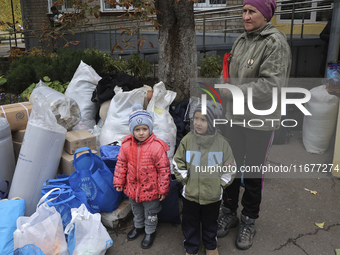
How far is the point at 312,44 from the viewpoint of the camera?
710 cm

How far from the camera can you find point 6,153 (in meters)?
3.13

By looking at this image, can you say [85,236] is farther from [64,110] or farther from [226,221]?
[64,110]

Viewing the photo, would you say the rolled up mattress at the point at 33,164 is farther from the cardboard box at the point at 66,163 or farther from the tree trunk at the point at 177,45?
the tree trunk at the point at 177,45

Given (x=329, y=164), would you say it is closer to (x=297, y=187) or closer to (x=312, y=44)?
(x=297, y=187)

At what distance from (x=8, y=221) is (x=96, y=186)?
74cm

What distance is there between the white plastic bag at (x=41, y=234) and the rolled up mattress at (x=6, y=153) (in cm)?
91

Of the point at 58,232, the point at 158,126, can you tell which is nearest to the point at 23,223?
the point at 58,232

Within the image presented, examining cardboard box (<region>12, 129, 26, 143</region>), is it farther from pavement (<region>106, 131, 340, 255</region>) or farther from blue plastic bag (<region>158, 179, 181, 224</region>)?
blue plastic bag (<region>158, 179, 181, 224</region>)

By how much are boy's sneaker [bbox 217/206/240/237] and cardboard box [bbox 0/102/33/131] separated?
2.27 meters

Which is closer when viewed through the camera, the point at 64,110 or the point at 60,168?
the point at 60,168

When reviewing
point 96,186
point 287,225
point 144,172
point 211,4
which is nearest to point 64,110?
point 96,186

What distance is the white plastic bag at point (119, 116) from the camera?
390 centimetres

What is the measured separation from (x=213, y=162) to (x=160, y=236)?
3.03ft

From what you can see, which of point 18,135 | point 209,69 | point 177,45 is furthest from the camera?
point 209,69
